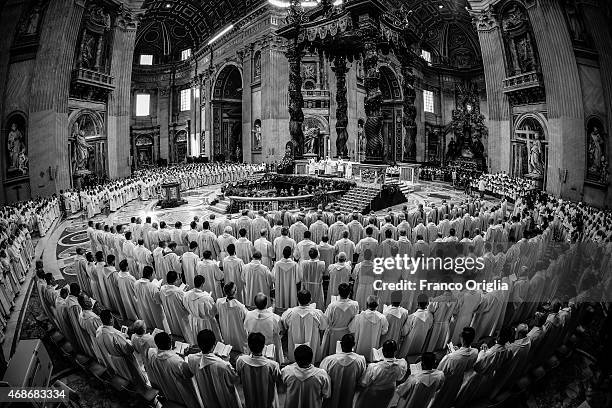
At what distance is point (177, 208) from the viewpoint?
1853cm

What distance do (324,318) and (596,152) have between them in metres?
7.86

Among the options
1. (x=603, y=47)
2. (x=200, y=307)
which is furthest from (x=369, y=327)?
(x=603, y=47)

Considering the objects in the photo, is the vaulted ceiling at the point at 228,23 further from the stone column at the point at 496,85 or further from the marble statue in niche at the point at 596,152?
the marble statue in niche at the point at 596,152

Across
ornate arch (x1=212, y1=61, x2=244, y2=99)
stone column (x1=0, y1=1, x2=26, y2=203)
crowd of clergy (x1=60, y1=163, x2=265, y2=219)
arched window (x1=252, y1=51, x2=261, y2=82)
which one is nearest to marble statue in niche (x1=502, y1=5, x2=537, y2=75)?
crowd of clergy (x1=60, y1=163, x2=265, y2=219)

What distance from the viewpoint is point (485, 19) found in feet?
75.5

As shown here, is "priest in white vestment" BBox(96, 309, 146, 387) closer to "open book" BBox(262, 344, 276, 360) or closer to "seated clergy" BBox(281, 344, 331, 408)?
"open book" BBox(262, 344, 276, 360)

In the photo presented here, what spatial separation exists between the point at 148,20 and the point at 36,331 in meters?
45.0

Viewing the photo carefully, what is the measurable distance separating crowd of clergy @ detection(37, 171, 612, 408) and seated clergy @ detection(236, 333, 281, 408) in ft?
0.05

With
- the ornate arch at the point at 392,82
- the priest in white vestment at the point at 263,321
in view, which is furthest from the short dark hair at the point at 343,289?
the ornate arch at the point at 392,82

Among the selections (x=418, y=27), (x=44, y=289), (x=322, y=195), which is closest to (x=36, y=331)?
(x=44, y=289)

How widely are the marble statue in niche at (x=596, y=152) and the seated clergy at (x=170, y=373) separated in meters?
9.26

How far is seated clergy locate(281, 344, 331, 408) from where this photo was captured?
333 centimetres

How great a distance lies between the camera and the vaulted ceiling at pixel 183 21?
119 ft

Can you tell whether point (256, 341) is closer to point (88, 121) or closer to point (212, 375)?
point (212, 375)
